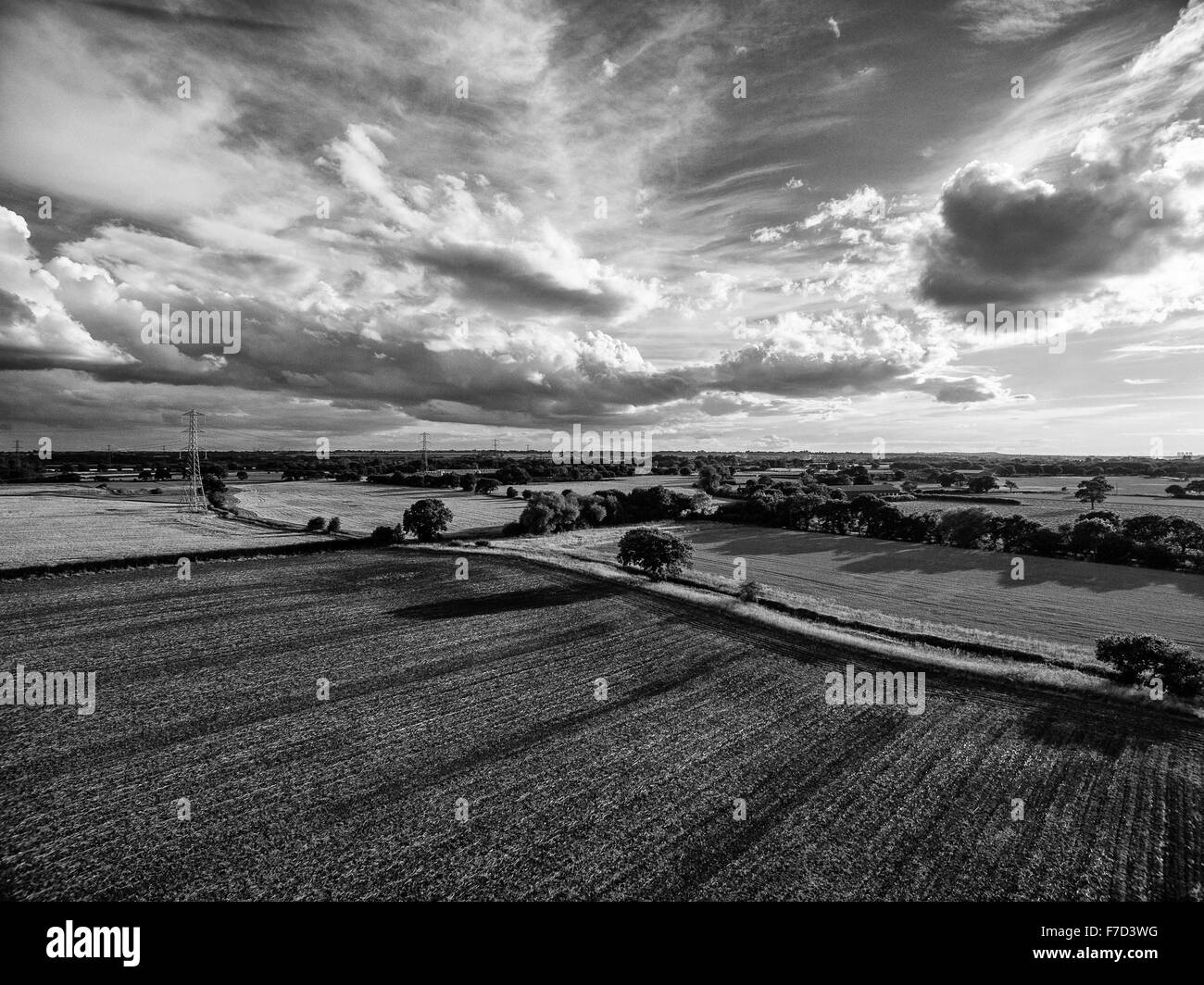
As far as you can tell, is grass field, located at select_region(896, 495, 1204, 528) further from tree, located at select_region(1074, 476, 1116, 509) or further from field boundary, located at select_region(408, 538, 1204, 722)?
field boundary, located at select_region(408, 538, 1204, 722)

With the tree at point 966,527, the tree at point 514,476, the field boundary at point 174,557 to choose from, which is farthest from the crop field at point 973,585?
the tree at point 514,476

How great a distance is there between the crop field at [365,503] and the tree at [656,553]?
40.4 m

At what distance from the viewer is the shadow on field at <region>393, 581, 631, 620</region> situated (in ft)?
134

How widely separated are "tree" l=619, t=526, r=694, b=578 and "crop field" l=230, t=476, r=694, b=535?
4042 centimetres

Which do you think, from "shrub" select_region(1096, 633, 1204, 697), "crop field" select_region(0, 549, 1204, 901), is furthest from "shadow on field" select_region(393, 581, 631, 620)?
"shrub" select_region(1096, 633, 1204, 697)

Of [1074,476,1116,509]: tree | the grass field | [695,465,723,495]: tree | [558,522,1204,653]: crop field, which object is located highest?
[695,465,723,495]: tree

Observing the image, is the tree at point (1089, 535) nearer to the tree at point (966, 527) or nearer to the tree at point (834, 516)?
the tree at point (966, 527)

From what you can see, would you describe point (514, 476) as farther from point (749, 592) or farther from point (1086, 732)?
point (1086, 732)

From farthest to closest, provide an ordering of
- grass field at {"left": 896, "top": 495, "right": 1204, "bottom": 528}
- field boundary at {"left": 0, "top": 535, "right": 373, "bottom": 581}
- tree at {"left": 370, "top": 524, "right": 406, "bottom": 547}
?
grass field at {"left": 896, "top": 495, "right": 1204, "bottom": 528}
tree at {"left": 370, "top": 524, "right": 406, "bottom": 547}
field boundary at {"left": 0, "top": 535, "right": 373, "bottom": 581}

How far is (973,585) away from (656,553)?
35.3 meters

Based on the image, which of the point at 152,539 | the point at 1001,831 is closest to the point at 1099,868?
the point at 1001,831

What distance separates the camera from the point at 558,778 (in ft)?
64.1

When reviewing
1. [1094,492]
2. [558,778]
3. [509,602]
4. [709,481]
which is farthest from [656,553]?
[1094,492]
